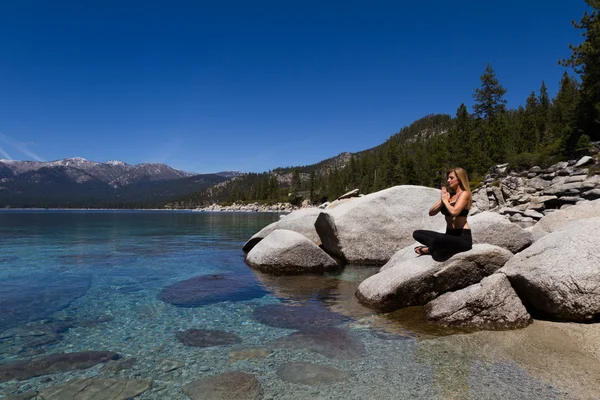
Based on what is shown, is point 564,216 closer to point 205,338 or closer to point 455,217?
point 455,217

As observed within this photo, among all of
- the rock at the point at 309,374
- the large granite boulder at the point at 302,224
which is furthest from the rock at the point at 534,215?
the rock at the point at 309,374

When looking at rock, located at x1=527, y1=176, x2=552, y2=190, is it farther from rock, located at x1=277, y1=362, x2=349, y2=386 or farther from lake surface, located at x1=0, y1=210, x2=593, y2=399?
rock, located at x1=277, y1=362, x2=349, y2=386

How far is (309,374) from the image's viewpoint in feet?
17.6

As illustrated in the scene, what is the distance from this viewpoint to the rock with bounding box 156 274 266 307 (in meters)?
10.1

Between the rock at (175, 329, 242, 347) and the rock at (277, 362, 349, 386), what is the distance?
164cm

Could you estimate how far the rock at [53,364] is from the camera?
5430 mm

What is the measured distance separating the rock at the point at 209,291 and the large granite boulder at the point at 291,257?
126 centimetres

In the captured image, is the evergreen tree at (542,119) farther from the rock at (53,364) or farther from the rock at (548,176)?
the rock at (53,364)

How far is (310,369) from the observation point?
5539 millimetres

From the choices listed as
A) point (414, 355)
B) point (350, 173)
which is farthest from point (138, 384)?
point (350, 173)

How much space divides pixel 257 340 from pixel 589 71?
47.8m

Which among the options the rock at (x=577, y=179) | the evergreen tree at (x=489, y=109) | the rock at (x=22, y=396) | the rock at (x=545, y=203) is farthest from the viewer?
the evergreen tree at (x=489, y=109)

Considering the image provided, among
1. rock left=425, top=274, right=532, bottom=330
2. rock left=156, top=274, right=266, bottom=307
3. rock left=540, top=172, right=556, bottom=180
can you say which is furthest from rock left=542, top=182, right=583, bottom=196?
rock left=156, top=274, right=266, bottom=307

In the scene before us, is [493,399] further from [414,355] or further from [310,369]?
[310,369]
